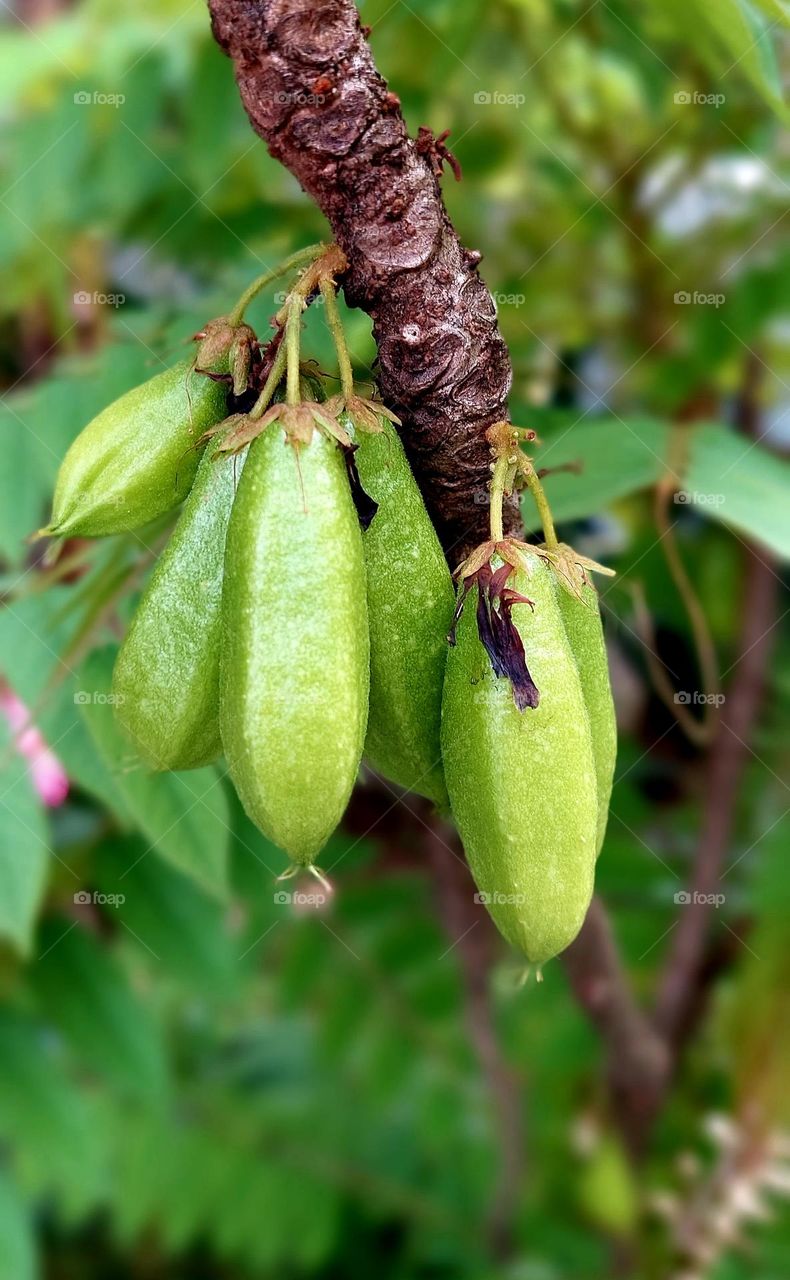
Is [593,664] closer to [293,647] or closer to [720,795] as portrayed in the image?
[293,647]

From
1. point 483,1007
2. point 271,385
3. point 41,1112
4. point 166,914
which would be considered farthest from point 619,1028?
point 271,385

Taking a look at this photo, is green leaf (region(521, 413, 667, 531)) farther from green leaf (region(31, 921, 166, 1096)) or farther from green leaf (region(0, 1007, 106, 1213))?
green leaf (region(0, 1007, 106, 1213))

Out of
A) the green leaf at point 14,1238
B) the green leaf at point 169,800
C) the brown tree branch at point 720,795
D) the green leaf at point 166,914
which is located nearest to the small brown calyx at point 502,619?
the green leaf at point 169,800

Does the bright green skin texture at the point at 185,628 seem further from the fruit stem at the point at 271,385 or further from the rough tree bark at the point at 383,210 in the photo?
the rough tree bark at the point at 383,210

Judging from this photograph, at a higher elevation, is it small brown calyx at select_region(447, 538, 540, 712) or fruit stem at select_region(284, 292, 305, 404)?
fruit stem at select_region(284, 292, 305, 404)

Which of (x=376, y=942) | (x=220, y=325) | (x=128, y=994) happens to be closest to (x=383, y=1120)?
(x=376, y=942)

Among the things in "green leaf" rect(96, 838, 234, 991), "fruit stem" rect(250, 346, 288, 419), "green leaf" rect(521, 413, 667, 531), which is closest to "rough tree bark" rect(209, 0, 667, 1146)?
"fruit stem" rect(250, 346, 288, 419)
